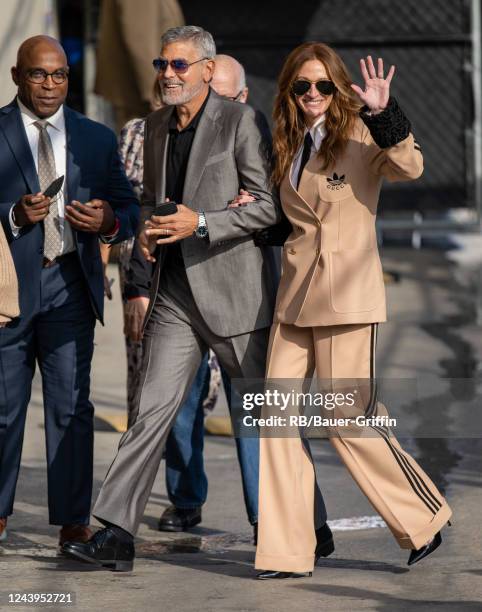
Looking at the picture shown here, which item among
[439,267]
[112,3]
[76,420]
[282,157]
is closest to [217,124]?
[282,157]

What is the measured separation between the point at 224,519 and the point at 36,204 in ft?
5.92

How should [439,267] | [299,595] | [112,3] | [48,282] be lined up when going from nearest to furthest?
[299,595] < [48,282] < [112,3] < [439,267]

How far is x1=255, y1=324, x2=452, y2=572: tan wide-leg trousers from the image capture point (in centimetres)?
550

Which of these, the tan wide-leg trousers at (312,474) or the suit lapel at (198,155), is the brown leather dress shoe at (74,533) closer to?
the tan wide-leg trousers at (312,474)

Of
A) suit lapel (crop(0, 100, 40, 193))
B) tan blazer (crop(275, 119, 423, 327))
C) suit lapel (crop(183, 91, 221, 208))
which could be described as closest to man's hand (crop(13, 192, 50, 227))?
suit lapel (crop(0, 100, 40, 193))

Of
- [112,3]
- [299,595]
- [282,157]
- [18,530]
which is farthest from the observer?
[112,3]

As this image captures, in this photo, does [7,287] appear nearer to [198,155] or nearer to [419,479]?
[198,155]

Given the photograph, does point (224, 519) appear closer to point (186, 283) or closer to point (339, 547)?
point (339, 547)

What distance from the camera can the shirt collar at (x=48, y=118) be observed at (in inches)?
241

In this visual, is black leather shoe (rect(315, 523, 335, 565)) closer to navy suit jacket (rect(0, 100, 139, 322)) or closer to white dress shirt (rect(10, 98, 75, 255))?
navy suit jacket (rect(0, 100, 139, 322))

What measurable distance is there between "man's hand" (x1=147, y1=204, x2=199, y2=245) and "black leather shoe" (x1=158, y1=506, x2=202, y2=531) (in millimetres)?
1574

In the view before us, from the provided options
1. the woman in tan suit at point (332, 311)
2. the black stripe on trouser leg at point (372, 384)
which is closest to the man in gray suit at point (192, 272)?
the woman in tan suit at point (332, 311)

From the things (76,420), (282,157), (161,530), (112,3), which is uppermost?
(112,3)

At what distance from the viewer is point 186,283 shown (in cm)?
587
